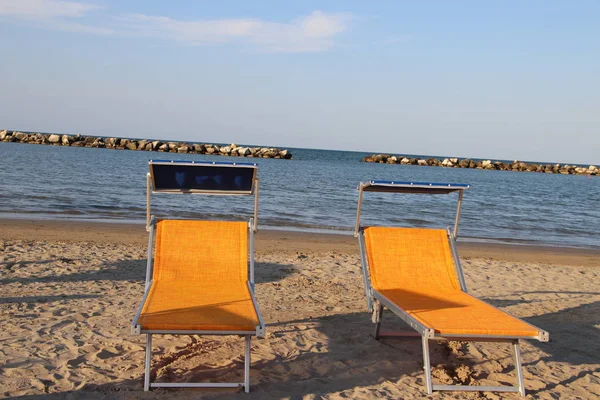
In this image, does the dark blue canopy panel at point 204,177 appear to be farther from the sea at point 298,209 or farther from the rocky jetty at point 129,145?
the rocky jetty at point 129,145

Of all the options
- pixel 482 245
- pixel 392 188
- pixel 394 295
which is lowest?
pixel 482 245

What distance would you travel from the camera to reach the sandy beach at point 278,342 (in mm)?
3902

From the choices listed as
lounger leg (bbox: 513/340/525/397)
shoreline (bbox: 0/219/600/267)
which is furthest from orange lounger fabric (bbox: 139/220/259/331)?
shoreline (bbox: 0/219/600/267)

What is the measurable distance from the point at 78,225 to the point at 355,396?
9.16 meters

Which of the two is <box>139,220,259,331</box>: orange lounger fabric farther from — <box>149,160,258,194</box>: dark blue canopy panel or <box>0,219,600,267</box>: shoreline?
<box>0,219,600,267</box>: shoreline

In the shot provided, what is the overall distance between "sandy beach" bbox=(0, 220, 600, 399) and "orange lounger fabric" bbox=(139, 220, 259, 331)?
0.43m

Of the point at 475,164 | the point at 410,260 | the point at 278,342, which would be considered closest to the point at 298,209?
the point at 410,260

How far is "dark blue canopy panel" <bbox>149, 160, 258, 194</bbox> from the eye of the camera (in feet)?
16.8

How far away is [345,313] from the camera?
19.1ft

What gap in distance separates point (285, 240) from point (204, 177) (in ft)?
19.7

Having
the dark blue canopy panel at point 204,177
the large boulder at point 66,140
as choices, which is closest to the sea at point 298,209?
the dark blue canopy panel at point 204,177

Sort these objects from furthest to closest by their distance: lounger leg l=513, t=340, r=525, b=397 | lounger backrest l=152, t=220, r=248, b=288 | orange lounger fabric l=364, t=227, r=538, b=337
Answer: lounger backrest l=152, t=220, r=248, b=288, orange lounger fabric l=364, t=227, r=538, b=337, lounger leg l=513, t=340, r=525, b=397

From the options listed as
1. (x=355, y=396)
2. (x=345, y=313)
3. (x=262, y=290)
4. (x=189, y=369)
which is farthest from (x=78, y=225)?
(x=355, y=396)

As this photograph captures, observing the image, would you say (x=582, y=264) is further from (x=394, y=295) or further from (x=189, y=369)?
(x=189, y=369)
